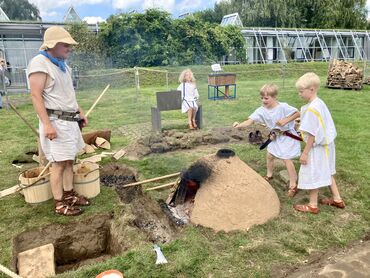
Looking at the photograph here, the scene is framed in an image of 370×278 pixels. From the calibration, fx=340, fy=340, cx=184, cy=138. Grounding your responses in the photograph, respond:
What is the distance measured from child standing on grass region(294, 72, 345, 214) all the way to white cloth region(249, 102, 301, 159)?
45 centimetres

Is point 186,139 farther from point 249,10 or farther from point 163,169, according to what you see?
point 249,10

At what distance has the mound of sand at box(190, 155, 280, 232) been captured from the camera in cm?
359

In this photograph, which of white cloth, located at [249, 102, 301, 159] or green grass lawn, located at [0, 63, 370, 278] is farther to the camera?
white cloth, located at [249, 102, 301, 159]

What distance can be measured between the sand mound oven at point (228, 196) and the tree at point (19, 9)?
56.2m

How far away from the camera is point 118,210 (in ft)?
13.1

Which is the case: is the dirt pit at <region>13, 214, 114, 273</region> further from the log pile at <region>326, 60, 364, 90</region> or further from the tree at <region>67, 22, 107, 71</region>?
the tree at <region>67, 22, 107, 71</region>

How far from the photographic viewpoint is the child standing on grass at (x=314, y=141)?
12.1ft

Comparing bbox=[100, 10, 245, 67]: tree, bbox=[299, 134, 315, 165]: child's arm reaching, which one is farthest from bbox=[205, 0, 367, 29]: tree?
bbox=[299, 134, 315, 165]: child's arm reaching

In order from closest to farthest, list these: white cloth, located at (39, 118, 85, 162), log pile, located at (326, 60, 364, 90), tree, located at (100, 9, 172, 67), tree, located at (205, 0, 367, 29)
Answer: white cloth, located at (39, 118, 85, 162), log pile, located at (326, 60, 364, 90), tree, located at (100, 9, 172, 67), tree, located at (205, 0, 367, 29)

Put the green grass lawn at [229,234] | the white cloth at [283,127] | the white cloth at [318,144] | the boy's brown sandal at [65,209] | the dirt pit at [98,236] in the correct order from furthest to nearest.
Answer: the white cloth at [283,127]
the boy's brown sandal at [65,209]
the white cloth at [318,144]
the dirt pit at [98,236]
the green grass lawn at [229,234]

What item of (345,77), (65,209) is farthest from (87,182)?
(345,77)

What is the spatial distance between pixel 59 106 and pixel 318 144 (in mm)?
2903

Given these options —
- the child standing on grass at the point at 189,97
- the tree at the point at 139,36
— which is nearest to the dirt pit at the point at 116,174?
the child standing on grass at the point at 189,97

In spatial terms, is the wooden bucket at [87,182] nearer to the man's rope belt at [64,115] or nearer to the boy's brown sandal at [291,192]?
the man's rope belt at [64,115]
